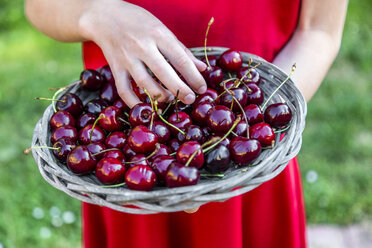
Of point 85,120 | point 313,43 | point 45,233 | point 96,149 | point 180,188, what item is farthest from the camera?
point 45,233

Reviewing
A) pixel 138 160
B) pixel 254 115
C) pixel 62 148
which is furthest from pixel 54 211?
pixel 254 115

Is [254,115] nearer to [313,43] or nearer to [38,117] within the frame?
[313,43]

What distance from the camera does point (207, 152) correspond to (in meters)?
1.04

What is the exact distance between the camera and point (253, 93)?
→ 122 cm

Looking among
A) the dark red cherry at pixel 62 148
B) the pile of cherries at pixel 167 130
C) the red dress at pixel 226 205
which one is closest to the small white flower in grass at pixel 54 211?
the red dress at pixel 226 205

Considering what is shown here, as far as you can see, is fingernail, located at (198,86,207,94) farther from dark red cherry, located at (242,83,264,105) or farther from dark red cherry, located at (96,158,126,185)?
dark red cherry, located at (96,158,126,185)

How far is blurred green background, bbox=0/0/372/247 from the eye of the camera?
86.2 inches

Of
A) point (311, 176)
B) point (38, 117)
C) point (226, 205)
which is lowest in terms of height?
point (311, 176)

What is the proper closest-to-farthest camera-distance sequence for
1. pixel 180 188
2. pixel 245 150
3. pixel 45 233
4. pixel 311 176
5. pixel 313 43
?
pixel 180 188
pixel 245 150
pixel 313 43
pixel 45 233
pixel 311 176

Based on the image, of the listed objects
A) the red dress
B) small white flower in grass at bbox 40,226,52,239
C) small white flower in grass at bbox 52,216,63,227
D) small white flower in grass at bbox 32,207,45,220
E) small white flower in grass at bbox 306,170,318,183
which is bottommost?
small white flower in grass at bbox 40,226,52,239

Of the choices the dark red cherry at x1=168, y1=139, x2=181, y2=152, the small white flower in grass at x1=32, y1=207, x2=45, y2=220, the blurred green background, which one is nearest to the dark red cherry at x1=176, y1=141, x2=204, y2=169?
the dark red cherry at x1=168, y1=139, x2=181, y2=152

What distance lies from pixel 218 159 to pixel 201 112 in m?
0.20

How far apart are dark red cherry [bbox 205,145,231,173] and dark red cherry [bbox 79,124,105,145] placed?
33 centimetres

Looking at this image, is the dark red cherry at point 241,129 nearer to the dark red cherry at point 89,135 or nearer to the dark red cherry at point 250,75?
the dark red cherry at point 250,75
